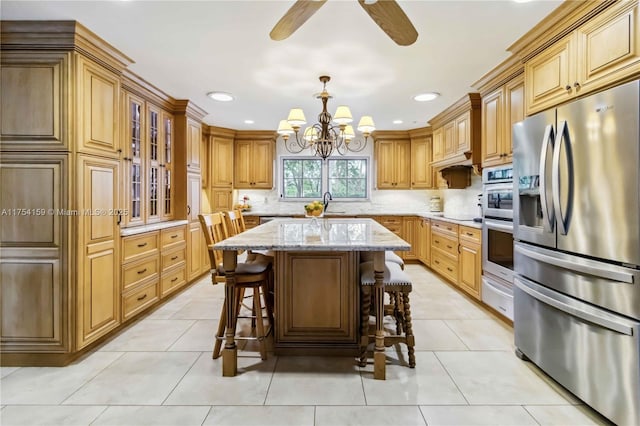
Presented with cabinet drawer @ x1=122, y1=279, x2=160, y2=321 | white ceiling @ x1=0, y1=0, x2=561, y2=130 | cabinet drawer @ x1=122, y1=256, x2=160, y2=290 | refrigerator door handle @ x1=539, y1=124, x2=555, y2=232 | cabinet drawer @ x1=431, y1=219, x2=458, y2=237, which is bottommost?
cabinet drawer @ x1=122, y1=279, x2=160, y2=321

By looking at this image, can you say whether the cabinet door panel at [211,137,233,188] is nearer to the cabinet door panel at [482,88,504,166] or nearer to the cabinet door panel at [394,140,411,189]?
the cabinet door panel at [394,140,411,189]

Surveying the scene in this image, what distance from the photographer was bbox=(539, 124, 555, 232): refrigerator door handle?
6.81 feet

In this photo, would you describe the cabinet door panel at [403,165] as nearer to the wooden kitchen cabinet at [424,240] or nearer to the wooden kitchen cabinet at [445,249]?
the wooden kitchen cabinet at [424,240]

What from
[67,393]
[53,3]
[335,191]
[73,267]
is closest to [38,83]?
[53,3]

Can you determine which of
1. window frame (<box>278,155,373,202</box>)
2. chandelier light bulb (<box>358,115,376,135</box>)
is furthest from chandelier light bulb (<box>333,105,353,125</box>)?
window frame (<box>278,155,373,202</box>)

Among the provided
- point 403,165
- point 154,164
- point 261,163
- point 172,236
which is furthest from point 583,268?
point 261,163

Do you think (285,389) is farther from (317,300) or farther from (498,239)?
(498,239)

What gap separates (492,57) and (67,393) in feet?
13.0

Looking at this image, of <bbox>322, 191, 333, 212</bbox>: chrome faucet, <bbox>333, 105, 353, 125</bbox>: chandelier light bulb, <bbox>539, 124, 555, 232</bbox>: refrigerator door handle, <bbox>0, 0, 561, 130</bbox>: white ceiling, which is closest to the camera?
<bbox>539, 124, 555, 232</bbox>: refrigerator door handle

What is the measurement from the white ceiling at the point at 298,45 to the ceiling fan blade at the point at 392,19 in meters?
0.33

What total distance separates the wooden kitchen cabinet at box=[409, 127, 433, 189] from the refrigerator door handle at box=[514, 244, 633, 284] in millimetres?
3828

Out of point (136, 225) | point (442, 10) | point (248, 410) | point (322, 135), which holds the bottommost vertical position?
point (248, 410)

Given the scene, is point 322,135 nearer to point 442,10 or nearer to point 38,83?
point 442,10

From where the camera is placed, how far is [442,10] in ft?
7.29
